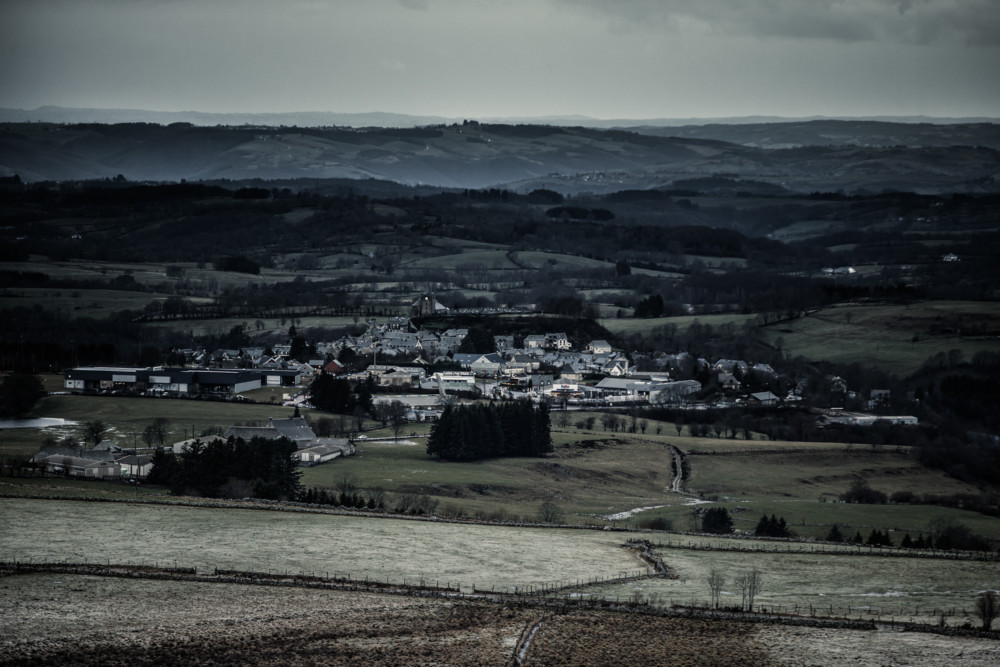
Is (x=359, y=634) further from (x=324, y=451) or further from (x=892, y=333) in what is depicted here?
(x=892, y=333)

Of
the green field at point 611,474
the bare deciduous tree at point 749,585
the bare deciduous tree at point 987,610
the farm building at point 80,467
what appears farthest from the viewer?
the green field at point 611,474

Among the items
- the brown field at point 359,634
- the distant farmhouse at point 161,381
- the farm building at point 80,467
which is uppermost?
the brown field at point 359,634

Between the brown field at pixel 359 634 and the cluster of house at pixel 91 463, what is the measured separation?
19238 mm

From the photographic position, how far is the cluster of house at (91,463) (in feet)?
149

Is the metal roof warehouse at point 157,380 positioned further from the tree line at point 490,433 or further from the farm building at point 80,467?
the farm building at point 80,467

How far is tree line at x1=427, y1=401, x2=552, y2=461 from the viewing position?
5662cm

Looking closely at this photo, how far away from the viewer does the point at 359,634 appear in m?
23.9

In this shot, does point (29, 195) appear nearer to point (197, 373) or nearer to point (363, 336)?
point (363, 336)

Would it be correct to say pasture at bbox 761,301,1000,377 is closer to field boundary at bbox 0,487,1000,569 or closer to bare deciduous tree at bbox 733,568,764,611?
field boundary at bbox 0,487,1000,569

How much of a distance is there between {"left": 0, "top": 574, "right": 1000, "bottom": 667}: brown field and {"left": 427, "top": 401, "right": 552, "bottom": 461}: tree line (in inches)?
1164

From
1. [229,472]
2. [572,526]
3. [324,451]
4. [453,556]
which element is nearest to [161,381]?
[324,451]

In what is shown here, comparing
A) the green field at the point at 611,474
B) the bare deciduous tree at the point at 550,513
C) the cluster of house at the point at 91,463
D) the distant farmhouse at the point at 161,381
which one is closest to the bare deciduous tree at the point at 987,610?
the green field at the point at 611,474

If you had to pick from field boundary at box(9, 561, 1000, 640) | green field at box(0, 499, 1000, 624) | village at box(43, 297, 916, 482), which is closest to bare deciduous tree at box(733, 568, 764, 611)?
green field at box(0, 499, 1000, 624)

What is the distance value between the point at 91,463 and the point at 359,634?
2535cm
